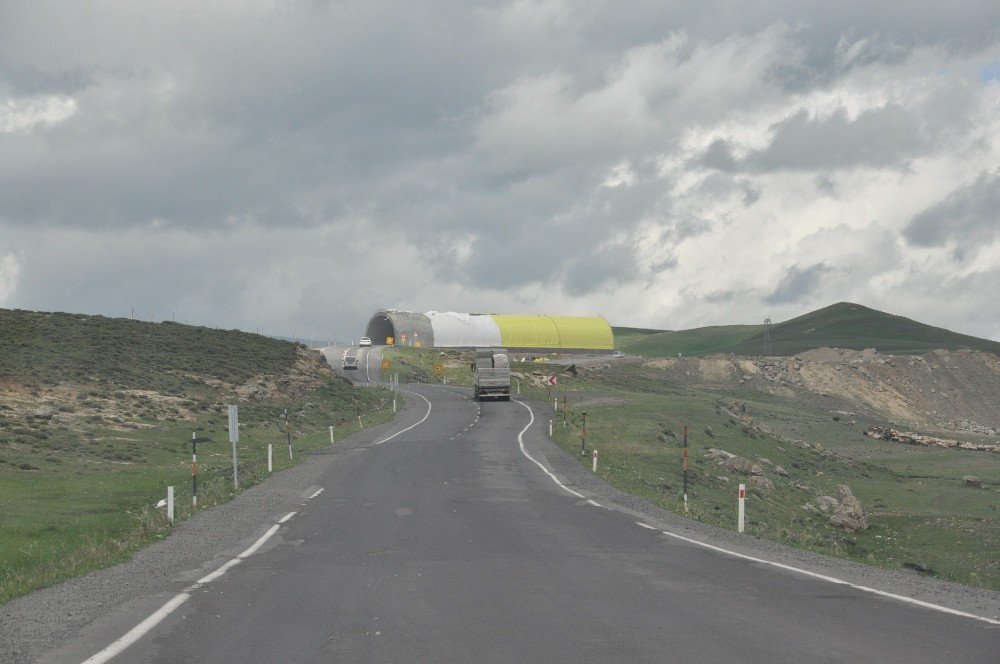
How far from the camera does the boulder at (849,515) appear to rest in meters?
32.6

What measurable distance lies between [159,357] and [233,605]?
64048 millimetres

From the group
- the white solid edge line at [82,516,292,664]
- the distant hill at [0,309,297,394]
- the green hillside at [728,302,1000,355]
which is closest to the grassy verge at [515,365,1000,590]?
the white solid edge line at [82,516,292,664]

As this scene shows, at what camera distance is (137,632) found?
31.6 ft

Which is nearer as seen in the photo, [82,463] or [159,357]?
[82,463]

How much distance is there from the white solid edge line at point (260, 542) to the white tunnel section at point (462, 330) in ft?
352

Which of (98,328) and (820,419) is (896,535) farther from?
(98,328)

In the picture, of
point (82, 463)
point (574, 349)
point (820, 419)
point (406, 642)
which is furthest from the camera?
point (574, 349)

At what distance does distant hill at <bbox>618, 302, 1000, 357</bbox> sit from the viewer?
145 m

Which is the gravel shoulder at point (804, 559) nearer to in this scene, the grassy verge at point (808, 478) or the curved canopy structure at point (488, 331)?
the grassy verge at point (808, 478)

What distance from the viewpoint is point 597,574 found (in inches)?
511

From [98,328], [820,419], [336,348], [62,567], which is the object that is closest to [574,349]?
[336,348]

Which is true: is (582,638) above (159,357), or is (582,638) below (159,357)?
below

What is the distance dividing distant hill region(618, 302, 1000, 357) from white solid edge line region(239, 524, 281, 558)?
376 ft

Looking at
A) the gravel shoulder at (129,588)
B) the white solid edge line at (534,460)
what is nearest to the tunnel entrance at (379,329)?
the white solid edge line at (534,460)
